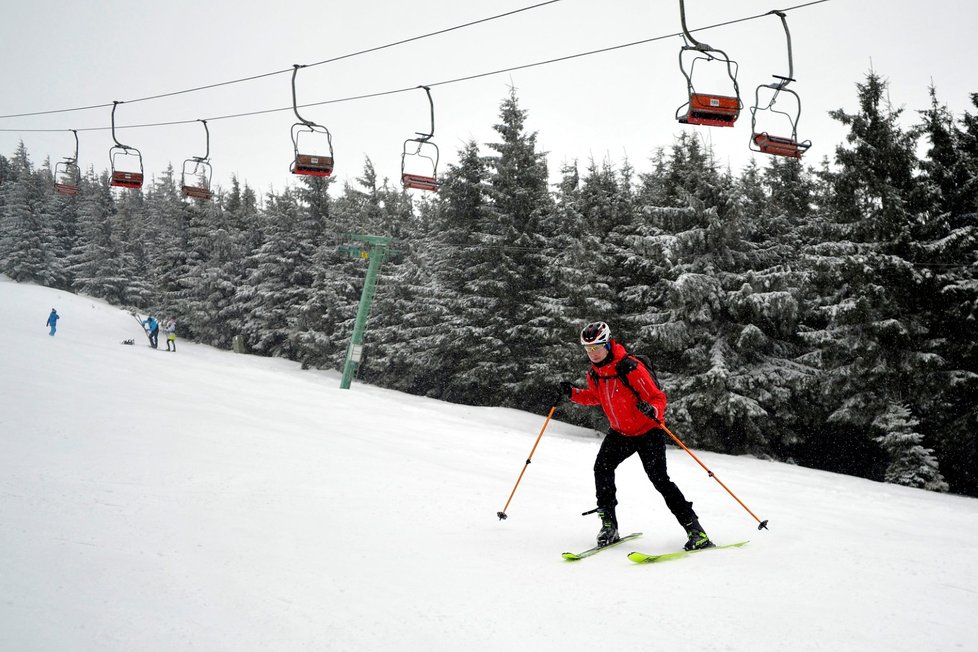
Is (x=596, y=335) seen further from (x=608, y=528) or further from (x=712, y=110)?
(x=712, y=110)

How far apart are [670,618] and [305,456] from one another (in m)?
5.83

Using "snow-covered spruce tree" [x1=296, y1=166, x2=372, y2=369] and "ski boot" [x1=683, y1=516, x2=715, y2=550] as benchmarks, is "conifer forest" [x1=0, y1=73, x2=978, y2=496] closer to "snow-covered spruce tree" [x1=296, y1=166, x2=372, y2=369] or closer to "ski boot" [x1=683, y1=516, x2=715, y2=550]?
"snow-covered spruce tree" [x1=296, y1=166, x2=372, y2=369]

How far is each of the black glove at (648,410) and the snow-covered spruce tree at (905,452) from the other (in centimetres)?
1444

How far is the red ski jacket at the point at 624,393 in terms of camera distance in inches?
208

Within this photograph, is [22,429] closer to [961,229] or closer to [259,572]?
[259,572]

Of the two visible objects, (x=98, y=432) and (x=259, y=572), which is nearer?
(x=259, y=572)

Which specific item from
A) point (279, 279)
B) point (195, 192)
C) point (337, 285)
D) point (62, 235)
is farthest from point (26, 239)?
point (195, 192)

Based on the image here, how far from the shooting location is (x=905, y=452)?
16250mm

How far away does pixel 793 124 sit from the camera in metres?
9.34

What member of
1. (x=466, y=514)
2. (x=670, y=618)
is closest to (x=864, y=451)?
(x=466, y=514)

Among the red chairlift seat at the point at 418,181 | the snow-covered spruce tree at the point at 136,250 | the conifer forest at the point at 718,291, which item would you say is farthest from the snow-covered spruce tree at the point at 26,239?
the red chairlift seat at the point at 418,181

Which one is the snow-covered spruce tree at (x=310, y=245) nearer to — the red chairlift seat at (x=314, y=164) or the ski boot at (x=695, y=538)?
the red chairlift seat at (x=314, y=164)

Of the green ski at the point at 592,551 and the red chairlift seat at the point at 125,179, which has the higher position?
the red chairlift seat at the point at 125,179

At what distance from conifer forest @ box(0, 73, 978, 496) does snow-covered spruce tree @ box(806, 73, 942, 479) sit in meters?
0.06
